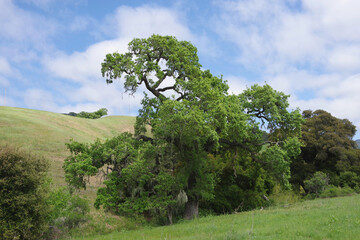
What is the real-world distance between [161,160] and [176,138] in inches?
91.6

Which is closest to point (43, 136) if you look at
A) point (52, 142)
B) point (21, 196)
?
point (52, 142)

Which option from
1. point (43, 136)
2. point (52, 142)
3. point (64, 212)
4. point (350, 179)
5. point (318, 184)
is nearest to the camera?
point (64, 212)

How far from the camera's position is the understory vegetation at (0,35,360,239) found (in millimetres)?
16391

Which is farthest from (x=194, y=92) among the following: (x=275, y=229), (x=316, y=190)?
(x=316, y=190)

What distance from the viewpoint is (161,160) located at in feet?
75.1

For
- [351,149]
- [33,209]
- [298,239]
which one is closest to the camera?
[298,239]

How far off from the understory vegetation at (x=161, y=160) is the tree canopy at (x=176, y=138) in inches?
3.4

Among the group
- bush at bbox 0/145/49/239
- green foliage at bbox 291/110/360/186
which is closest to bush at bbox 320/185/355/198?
green foliage at bbox 291/110/360/186

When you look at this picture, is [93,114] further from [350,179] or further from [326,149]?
[350,179]

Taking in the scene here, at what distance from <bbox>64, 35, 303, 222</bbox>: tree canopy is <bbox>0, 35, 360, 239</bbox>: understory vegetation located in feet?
0.28

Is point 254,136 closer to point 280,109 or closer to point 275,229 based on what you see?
point 280,109

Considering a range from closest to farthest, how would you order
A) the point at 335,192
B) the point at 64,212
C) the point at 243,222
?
1. the point at 243,222
2. the point at 64,212
3. the point at 335,192

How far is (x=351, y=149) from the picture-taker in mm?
46938

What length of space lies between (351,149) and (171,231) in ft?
140
